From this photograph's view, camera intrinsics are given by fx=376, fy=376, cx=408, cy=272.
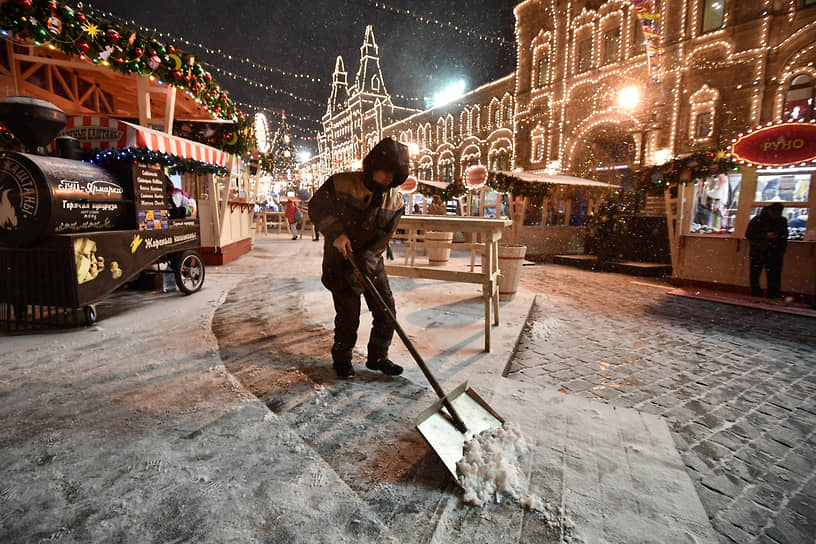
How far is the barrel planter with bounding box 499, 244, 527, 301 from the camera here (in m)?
6.14

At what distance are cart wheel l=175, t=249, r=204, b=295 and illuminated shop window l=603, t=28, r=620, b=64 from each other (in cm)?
2144

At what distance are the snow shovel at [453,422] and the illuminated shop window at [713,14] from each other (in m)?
20.6

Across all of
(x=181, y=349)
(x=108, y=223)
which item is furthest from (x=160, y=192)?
(x=181, y=349)

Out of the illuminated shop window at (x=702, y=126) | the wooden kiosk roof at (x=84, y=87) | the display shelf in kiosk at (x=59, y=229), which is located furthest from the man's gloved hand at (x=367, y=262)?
the illuminated shop window at (x=702, y=126)

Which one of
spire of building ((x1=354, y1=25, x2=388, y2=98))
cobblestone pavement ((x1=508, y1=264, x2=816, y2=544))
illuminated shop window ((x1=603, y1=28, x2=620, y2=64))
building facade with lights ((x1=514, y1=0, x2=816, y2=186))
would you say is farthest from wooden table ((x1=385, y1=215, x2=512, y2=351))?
spire of building ((x1=354, y1=25, x2=388, y2=98))

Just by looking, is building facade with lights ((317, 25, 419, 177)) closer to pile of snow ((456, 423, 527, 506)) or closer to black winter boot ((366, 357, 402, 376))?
black winter boot ((366, 357, 402, 376))

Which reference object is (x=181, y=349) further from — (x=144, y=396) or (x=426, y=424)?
(x=426, y=424)

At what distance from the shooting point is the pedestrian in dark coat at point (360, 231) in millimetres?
2910

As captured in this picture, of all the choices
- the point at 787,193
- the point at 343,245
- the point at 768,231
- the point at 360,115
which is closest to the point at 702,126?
the point at 787,193

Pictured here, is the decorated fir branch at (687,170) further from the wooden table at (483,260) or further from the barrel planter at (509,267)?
the wooden table at (483,260)

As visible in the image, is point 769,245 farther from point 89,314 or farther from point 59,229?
point 59,229

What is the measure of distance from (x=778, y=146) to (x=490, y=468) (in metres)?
8.94

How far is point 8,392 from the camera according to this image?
9.07 ft

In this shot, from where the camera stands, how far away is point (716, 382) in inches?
139
